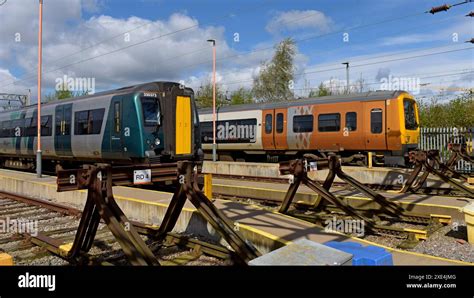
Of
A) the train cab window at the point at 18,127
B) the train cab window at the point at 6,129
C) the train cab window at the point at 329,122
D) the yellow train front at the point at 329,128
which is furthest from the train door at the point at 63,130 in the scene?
the train cab window at the point at 329,122

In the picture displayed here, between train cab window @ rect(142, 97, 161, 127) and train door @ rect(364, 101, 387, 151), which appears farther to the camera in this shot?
train door @ rect(364, 101, 387, 151)

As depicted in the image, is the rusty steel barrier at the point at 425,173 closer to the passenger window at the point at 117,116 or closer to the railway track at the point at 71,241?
the railway track at the point at 71,241

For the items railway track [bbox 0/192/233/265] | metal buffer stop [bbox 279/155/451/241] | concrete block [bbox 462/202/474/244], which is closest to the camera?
railway track [bbox 0/192/233/265]

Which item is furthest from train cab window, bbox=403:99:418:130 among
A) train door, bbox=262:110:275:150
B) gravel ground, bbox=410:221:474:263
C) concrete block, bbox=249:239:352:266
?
concrete block, bbox=249:239:352:266

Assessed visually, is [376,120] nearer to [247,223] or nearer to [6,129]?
[247,223]

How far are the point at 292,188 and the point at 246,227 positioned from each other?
205cm

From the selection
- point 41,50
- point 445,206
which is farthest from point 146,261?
point 41,50

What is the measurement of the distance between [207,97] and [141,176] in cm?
3406

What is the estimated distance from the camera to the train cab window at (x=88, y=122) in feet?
44.3

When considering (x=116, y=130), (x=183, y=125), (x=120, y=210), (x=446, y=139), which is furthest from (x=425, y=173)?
(x=446, y=139)

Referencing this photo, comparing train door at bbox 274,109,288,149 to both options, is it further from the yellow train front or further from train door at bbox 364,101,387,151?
train door at bbox 364,101,387,151

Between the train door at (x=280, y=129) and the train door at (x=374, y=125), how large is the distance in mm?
3966

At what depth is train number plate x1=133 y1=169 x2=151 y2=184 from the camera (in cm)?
584

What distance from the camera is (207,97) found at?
129ft
